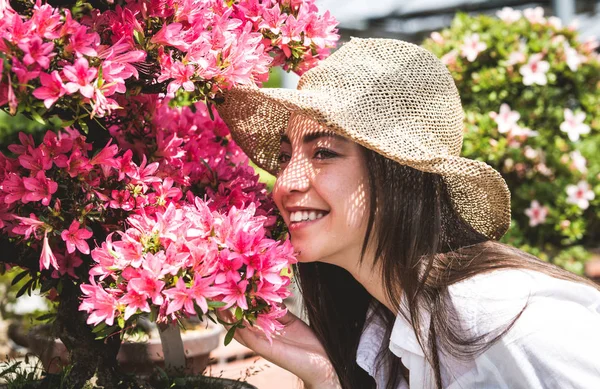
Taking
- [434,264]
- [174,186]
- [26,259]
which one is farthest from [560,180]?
[26,259]

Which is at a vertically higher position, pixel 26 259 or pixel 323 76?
pixel 323 76

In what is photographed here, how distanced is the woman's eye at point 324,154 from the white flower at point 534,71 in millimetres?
2468

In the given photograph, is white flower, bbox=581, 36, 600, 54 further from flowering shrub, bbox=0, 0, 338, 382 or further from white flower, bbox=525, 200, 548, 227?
flowering shrub, bbox=0, 0, 338, 382

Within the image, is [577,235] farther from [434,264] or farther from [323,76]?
[323,76]

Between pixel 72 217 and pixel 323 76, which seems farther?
pixel 323 76

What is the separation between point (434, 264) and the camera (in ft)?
6.26

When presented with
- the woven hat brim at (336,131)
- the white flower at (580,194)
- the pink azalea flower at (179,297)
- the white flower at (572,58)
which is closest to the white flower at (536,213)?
the white flower at (580,194)

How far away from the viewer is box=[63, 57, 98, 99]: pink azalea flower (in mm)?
1282

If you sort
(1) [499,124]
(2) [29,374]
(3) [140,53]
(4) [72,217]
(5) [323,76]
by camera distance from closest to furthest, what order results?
(3) [140,53] < (4) [72,217] < (5) [323,76] < (2) [29,374] < (1) [499,124]

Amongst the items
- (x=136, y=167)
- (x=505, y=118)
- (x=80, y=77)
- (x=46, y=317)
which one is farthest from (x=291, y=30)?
(x=505, y=118)

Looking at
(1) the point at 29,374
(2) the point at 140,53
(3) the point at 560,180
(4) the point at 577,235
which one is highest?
(2) the point at 140,53

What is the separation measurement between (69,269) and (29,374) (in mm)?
441

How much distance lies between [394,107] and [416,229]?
0.33 m

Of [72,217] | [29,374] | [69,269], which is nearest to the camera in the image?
[72,217]
